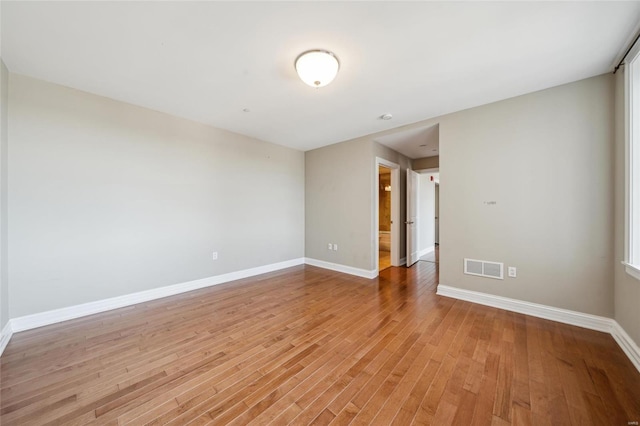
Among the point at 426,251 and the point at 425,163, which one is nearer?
the point at 425,163

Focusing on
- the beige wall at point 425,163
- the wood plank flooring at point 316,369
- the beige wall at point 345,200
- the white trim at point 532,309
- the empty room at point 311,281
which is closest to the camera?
the wood plank flooring at point 316,369

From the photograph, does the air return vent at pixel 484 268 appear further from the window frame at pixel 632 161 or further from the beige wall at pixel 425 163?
the beige wall at pixel 425 163

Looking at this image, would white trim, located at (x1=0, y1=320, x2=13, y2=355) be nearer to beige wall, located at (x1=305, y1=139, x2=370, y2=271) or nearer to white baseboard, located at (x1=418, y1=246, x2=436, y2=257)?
beige wall, located at (x1=305, y1=139, x2=370, y2=271)

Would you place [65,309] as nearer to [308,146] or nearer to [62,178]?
[62,178]

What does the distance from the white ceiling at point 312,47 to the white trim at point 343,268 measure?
285cm

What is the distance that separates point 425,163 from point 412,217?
4.96ft

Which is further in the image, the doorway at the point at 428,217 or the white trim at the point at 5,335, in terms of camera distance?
the doorway at the point at 428,217

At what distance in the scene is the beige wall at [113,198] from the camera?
2.39m

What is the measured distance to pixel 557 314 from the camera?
2.52 meters

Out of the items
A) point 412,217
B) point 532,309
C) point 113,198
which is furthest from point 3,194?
point 412,217

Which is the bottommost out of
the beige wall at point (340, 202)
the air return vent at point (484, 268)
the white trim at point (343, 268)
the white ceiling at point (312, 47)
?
the white trim at point (343, 268)

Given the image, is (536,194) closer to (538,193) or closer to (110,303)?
(538,193)

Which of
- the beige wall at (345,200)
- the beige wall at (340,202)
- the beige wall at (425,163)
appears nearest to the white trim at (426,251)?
the beige wall at (345,200)

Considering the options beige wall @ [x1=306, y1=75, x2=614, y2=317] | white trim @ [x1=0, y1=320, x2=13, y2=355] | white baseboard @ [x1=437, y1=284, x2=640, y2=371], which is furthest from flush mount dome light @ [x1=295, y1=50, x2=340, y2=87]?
white trim @ [x1=0, y1=320, x2=13, y2=355]
